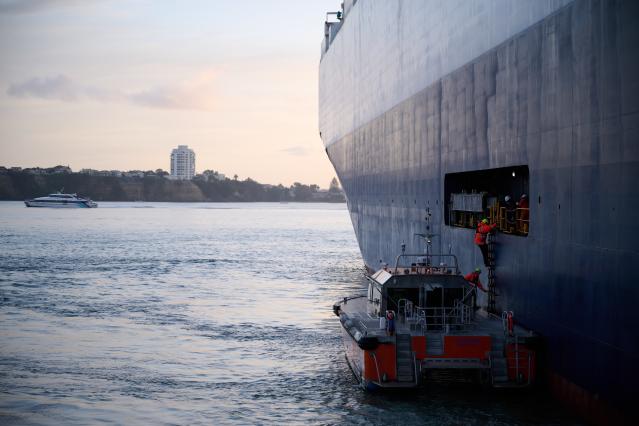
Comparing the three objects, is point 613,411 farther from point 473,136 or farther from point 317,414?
point 473,136

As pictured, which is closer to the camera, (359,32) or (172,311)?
(172,311)

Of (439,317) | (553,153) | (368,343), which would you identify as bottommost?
(368,343)

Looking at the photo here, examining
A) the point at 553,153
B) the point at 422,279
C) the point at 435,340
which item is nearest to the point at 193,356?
the point at 422,279

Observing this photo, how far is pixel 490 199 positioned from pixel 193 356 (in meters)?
10.1

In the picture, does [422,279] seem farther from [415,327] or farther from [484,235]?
[484,235]

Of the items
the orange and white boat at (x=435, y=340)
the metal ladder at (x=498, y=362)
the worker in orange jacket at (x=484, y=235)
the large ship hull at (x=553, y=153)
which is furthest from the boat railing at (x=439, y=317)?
the worker in orange jacket at (x=484, y=235)

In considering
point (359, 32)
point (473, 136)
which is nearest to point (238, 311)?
point (473, 136)

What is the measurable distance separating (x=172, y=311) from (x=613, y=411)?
23.2 meters

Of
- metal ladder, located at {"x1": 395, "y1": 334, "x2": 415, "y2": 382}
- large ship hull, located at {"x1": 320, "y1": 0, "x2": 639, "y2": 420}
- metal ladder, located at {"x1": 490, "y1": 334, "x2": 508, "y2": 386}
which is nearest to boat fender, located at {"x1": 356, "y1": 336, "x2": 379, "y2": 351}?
metal ladder, located at {"x1": 395, "y1": 334, "x2": 415, "y2": 382}

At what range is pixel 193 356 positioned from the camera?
24.5 m

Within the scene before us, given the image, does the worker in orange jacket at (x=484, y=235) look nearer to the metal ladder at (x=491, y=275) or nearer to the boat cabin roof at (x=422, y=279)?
the metal ladder at (x=491, y=275)

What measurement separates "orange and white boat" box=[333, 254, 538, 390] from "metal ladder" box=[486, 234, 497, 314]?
1.78m

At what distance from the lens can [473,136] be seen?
22750 mm

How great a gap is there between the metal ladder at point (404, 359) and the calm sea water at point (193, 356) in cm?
74
